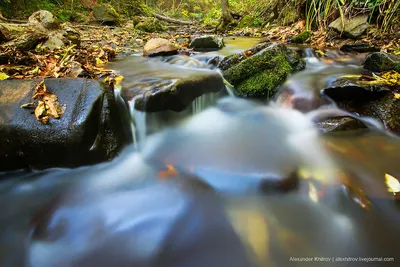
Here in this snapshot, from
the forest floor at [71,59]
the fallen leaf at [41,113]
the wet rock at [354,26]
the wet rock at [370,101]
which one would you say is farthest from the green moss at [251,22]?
the fallen leaf at [41,113]

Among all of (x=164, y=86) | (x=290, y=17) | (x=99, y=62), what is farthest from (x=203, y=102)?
(x=290, y=17)

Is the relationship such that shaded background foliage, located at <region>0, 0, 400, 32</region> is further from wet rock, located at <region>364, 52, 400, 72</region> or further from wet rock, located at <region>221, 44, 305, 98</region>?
wet rock, located at <region>221, 44, 305, 98</region>

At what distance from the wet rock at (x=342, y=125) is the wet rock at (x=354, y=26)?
138 inches

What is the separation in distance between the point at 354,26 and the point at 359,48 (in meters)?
0.97

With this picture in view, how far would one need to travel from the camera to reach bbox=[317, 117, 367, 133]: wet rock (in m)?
2.74

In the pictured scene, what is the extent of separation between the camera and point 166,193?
2.14m

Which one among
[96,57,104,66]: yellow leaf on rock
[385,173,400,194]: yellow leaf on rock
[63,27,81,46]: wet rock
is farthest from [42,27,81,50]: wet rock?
[385,173,400,194]: yellow leaf on rock

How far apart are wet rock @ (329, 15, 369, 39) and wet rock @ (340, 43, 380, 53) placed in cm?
66

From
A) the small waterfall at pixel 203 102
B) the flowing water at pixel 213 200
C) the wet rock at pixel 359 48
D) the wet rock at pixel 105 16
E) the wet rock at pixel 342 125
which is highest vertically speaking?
the wet rock at pixel 105 16

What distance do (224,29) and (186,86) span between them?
799 cm

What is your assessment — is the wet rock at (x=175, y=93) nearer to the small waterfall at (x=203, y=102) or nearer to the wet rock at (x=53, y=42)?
the small waterfall at (x=203, y=102)

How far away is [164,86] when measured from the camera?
2.96 m

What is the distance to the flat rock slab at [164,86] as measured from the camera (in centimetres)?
284

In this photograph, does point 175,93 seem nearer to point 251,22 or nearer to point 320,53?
point 320,53
